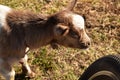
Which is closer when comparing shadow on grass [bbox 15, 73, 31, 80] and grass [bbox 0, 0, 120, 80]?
shadow on grass [bbox 15, 73, 31, 80]

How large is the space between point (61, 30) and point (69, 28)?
0.35 ft

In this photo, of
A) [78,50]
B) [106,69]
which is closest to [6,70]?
[106,69]

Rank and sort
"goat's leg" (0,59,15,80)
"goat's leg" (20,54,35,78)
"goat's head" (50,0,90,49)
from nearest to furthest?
"goat's head" (50,0,90,49) → "goat's leg" (0,59,15,80) → "goat's leg" (20,54,35,78)

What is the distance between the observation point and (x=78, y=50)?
18.0 ft

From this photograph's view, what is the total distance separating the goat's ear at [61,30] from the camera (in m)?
4.04

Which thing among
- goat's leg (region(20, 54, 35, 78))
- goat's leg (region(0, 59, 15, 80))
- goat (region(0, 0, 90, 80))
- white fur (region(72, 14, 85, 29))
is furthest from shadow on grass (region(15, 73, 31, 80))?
white fur (region(72, 14, 85, 29))

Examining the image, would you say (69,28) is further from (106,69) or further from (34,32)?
(106,69)

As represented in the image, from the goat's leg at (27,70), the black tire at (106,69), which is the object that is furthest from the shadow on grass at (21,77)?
the black tire at (106,69)

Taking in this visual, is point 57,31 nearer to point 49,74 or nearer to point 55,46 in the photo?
point 55,46

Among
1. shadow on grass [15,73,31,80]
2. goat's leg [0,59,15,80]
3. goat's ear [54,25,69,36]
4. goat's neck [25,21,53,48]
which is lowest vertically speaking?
shadow on grass [15,73,31,80]

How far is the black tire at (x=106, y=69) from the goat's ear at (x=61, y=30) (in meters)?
0.53

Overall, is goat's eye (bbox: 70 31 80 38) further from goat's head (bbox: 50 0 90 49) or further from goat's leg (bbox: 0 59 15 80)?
goat's leg (bbox: 0 59 15 80)

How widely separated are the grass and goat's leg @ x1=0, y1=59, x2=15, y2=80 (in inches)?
22.1

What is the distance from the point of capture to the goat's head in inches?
161
